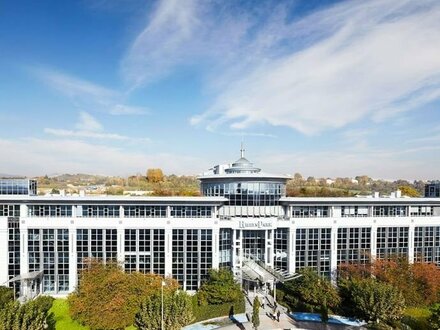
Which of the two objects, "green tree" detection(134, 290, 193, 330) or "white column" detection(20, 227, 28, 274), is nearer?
"green tree" detection(134, 290, 193, 330)

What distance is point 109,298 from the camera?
110ft

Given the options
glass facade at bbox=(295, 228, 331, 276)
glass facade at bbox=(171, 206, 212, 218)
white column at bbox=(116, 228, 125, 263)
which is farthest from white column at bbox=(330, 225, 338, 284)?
white column at bbox=(116, 228, 125, 263)

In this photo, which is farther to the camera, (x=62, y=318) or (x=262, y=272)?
(x=262, y=272)

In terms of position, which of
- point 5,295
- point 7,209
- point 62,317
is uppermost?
point 7,209

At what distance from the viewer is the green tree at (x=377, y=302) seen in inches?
1324

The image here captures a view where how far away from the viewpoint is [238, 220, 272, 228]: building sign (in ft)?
149

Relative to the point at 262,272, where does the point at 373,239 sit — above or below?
above

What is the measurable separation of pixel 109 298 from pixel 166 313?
19.3 feet

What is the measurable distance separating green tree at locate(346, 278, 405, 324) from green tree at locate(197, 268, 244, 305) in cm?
1245

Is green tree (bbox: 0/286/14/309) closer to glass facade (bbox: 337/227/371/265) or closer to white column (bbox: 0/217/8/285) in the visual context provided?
white column (bbox: 0/217/8/285)

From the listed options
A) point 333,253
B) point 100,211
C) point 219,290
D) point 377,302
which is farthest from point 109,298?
point 333,253

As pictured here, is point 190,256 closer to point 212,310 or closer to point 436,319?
point 212,310

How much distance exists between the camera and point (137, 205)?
1747 inches

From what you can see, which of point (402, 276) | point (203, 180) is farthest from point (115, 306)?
point (402, 276)
